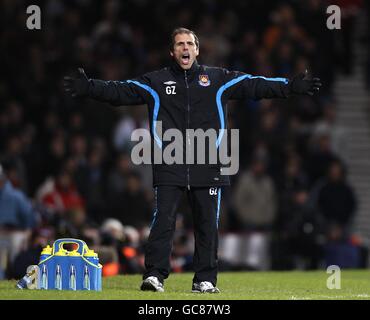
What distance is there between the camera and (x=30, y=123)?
70.6 ft

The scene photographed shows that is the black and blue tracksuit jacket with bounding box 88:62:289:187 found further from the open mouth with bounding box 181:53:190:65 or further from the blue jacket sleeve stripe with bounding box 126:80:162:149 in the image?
the open mouth with bounding box 181:53:190:65

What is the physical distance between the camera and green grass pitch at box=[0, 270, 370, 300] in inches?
440

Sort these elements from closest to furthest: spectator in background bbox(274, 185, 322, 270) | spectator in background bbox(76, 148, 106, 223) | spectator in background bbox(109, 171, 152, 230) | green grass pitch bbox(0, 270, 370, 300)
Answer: green grass pitch bbox(0, 270, 370, 300) → spectator in background bbox(109, 171, 152, 230) → spectator in background bbox(274, 185, 322, 270) → spectator in background bbox(76, 148, 106, 223)

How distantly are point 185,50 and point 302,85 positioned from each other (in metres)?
1.09

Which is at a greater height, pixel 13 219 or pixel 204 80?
pixel 204 80

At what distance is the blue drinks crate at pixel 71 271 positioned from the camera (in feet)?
38.8

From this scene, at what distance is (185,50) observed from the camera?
38.5ft

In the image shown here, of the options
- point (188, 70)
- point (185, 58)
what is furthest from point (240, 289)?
point (185, 58)

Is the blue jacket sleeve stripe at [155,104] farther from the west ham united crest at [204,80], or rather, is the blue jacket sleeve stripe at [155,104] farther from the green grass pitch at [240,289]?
the green grass pitch at [240,289]

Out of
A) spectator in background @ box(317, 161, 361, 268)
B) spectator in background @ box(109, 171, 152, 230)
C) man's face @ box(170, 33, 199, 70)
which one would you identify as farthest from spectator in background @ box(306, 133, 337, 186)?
man's face @ box(170, 33, 199, 70)

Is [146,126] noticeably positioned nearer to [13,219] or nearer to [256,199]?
[256,199]

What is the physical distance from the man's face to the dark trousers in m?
1.11

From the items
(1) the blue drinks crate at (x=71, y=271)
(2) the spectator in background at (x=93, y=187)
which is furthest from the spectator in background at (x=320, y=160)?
(1) the blue drinks crate at (x=71, y=271)
